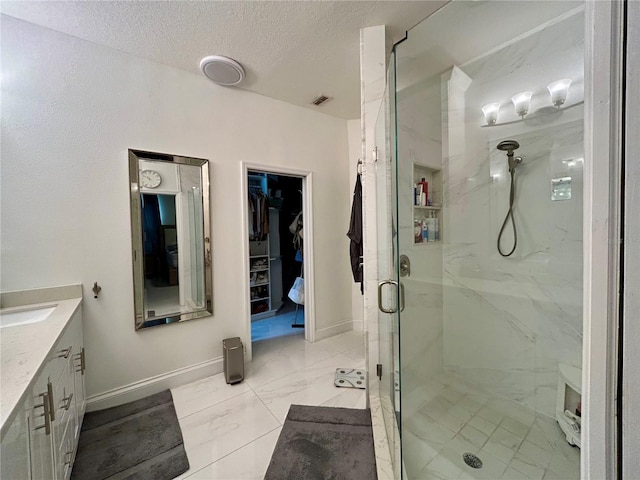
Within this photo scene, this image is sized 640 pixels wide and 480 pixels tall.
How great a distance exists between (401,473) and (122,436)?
166cm

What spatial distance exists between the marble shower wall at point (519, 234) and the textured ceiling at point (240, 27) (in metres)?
0.71

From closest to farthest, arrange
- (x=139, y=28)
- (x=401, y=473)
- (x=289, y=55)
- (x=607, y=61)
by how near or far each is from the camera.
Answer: (x=607, y=61) → (x=401, y=473) → (x=139, y=28) → (x=289, y=55)

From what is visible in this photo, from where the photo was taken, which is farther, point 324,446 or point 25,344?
point 324,446

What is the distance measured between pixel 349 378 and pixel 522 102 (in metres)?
2.41

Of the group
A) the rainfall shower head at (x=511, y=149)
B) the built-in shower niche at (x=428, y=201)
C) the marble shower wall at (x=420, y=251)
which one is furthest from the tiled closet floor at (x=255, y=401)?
the rainfall shower head at (x=511, y=149)

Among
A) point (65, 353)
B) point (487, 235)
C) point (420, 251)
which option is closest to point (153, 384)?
point (65, 353)

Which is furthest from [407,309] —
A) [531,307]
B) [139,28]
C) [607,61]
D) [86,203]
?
[139,28]

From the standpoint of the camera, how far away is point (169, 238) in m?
2.04

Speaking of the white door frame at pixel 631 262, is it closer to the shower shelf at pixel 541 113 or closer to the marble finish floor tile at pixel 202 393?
the shower shelf at pixel 541 113

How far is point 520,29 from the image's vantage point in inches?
61.5

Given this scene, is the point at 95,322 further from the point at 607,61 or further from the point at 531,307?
the point at 531,307

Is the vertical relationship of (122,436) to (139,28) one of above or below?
below

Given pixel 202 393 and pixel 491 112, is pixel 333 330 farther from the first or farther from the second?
pixel 491 112

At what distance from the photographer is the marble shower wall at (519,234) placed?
1.45 metres
